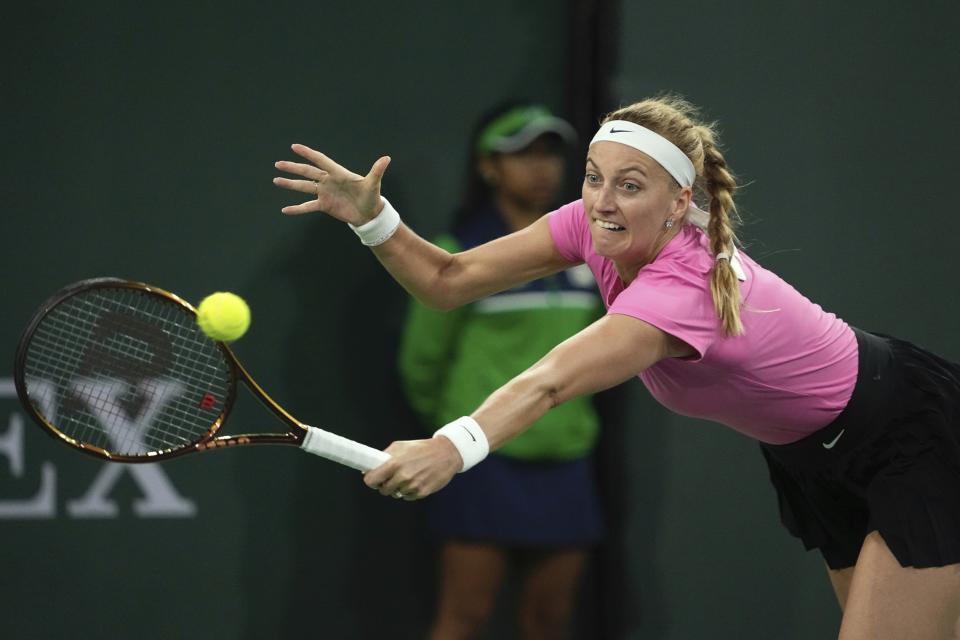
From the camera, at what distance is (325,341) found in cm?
397

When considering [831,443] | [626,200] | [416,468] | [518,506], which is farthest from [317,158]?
[518,506]

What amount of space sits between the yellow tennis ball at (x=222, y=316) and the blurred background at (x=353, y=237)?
1.61 meters

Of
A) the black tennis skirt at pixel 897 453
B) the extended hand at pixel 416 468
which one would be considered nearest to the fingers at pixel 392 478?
the extended hand at pixel 416 468

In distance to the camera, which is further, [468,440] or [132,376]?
[132,376]

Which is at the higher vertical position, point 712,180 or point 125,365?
point 712,180

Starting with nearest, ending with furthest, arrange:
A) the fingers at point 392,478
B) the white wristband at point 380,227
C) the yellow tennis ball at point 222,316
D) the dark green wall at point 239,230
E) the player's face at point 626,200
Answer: the fingers at point 392,478 < the yellow tennis ball at point 222,316 < the player's face at point 626,200 < the white wristband at point 380,227 < the dark green wall at point 239,230

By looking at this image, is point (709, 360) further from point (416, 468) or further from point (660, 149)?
point (416, 468)

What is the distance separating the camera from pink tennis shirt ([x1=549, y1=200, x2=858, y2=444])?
7.49 ft

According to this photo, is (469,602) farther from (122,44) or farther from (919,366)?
(122,44)

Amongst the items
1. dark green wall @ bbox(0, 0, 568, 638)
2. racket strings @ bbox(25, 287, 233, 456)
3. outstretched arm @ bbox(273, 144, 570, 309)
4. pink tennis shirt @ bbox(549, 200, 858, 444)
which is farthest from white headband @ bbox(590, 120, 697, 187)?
dark green wall @ bbox(0, 0, 568, 638)

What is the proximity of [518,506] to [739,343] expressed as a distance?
1.37 meters

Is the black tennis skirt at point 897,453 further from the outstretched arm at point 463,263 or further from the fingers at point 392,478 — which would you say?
the fingers at point 392,478

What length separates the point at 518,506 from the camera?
361cm

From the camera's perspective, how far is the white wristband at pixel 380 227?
262cm
